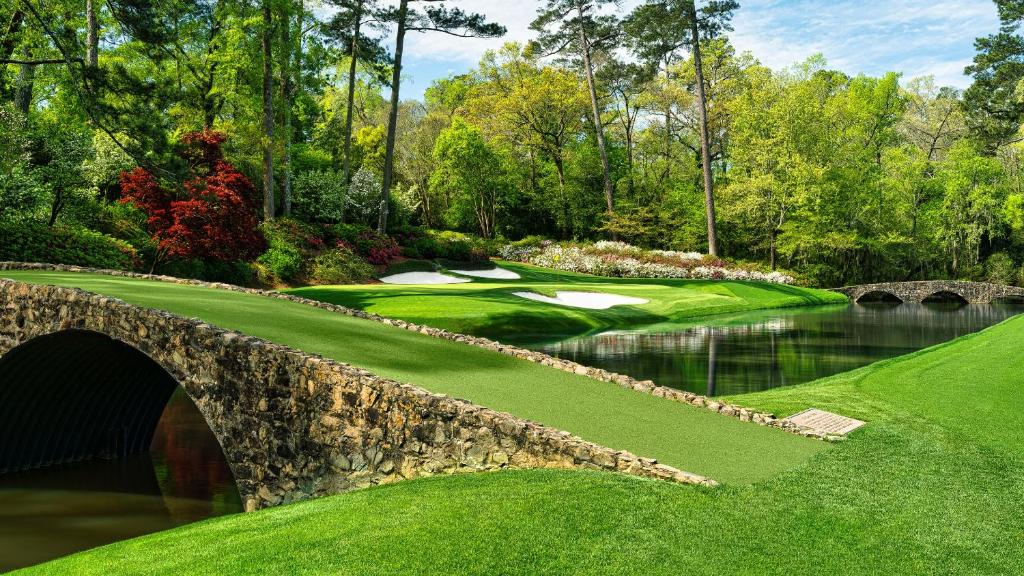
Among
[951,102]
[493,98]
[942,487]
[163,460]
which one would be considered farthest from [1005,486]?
[951,102]

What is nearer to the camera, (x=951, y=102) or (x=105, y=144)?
(x=105, y=144)

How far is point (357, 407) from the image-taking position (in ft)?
26.5

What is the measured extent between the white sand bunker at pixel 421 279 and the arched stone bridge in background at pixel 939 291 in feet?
92.4

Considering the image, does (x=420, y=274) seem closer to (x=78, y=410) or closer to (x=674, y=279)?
(x=674, y=279)

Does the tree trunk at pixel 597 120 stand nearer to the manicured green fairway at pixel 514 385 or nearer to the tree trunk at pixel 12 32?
the tree trunk at pixel 12 32

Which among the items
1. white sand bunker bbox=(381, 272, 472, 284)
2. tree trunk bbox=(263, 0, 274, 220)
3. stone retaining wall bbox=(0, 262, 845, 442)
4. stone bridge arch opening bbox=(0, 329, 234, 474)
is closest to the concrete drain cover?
stone retaining wall bbox=(0, 262, 845, 442)

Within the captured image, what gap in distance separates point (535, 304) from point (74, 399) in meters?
17.9

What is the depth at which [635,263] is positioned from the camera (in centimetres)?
4438

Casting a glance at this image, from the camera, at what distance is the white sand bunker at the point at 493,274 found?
37.3 metres

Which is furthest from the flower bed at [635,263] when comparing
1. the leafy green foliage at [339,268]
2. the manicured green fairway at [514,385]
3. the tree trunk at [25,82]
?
the manicured green fairway at [514,385]

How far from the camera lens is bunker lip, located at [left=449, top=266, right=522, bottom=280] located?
122 feet

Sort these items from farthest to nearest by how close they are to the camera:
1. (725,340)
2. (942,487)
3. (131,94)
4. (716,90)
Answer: (716,90) → (725,340) → (131,94) → (942,487)

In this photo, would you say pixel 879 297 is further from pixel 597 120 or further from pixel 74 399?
pixel 74 399

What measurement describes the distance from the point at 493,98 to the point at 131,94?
132ft
